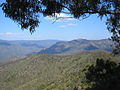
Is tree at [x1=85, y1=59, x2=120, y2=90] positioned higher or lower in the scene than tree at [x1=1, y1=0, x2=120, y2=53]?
lower

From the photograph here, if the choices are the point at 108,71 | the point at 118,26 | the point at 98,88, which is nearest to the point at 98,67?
the point at 108,71

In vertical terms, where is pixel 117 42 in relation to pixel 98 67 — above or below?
above

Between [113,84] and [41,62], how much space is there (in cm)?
17911

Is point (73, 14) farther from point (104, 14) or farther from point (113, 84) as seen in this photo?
point (113, 84)

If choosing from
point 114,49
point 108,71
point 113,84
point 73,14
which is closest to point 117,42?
point 114,49

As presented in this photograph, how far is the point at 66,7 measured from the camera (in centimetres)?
1104

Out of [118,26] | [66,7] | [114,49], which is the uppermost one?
[66,7]

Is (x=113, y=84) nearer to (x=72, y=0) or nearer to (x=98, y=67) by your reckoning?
(x=98, y=67)

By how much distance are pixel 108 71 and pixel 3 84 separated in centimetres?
14649

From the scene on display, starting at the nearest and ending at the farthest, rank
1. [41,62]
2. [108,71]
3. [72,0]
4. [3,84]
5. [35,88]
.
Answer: [72,0] → [108,71] → [35,88] → [3,84] → [41,62]

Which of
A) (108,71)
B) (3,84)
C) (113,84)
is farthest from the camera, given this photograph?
(3,84)

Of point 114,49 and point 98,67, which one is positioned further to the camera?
point 114,49

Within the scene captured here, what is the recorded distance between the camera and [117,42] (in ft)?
48.3

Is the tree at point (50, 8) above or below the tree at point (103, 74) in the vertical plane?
above
